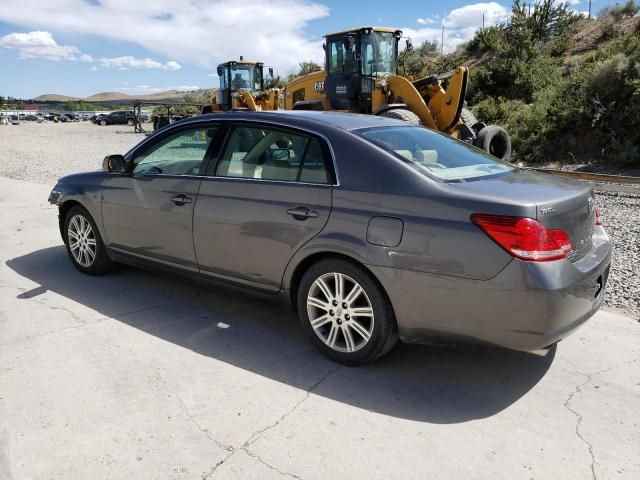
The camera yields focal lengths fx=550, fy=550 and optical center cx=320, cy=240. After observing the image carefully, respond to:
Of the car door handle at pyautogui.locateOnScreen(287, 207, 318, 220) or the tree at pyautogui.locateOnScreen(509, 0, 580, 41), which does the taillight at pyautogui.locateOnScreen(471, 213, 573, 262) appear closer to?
the car door handle at pyautogui.locateOnScreen(287, 207, 318, 220)

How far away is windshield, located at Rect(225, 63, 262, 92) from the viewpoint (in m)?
23.1

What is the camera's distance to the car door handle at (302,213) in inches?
142

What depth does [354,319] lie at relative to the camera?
3521 millimetres

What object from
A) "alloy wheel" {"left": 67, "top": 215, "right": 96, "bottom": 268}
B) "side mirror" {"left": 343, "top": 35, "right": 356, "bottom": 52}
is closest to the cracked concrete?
"alloy wheel" {"left": 67, "top": 215, "right": 96, "bottom": 268}

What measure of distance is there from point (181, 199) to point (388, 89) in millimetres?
9625

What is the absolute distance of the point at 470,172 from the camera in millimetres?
3648

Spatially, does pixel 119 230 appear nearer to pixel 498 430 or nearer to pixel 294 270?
pixel 294 270

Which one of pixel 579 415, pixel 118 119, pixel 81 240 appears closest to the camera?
pixel 579 415

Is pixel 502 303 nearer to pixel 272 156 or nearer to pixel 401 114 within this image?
pixel 272 156

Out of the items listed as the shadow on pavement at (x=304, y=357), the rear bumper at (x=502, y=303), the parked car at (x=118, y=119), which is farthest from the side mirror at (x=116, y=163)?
the parked car at (x=118, y=119)

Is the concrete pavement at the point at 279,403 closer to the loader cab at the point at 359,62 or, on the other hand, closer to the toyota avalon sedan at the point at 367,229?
the toyota avalon sedan at the point at 367,229

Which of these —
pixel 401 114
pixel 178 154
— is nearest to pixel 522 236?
pixel 178 154

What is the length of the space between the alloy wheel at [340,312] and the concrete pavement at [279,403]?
0.64ft

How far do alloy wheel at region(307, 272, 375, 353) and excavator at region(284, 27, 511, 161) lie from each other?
8292 mm
